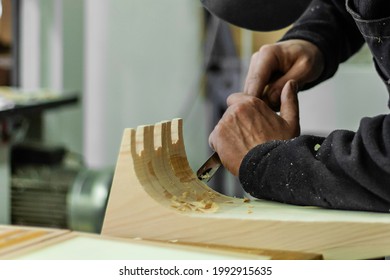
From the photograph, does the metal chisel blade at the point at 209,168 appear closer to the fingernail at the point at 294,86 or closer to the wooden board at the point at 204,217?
the wooden board at the point at 204,217

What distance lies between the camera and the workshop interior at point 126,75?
2.75m

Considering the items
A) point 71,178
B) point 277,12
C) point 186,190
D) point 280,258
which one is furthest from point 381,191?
point 71,178

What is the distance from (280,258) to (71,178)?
1.69m

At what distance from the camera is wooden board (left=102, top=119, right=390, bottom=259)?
692mm

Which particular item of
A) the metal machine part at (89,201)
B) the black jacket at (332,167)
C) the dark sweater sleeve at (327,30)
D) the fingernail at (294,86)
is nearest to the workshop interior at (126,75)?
the metal machine part at (89,201)

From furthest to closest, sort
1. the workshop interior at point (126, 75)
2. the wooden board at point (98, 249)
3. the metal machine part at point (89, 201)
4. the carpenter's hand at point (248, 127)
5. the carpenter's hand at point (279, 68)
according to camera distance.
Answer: the workshop interior at point (126, 75) → the metal machine part at point (89, 201) → the carpenter's hand at point (279, 68) → the carpenter's hand at point (248, 127) → the wooden board at point (98, 249)

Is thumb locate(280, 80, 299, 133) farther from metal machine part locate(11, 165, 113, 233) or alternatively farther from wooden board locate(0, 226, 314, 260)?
metal machine part locate(11, 165, 113, 233)

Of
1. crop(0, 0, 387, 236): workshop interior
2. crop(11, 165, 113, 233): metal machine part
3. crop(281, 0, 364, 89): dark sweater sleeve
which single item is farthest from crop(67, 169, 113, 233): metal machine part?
crop(281, 0, 364, 89): dark sweater sleeve

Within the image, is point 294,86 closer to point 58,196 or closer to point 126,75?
point 58,196

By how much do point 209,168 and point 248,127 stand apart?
77 millimetres

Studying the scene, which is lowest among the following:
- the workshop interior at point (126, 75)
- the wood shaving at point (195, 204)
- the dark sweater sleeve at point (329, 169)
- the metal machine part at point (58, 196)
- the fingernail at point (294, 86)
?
the metal machine part at point (58, 196)

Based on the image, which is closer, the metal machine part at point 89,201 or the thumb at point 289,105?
the thumb at point 289,105

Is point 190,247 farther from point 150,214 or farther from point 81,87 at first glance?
point 81,87

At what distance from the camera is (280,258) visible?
26.9 inches
